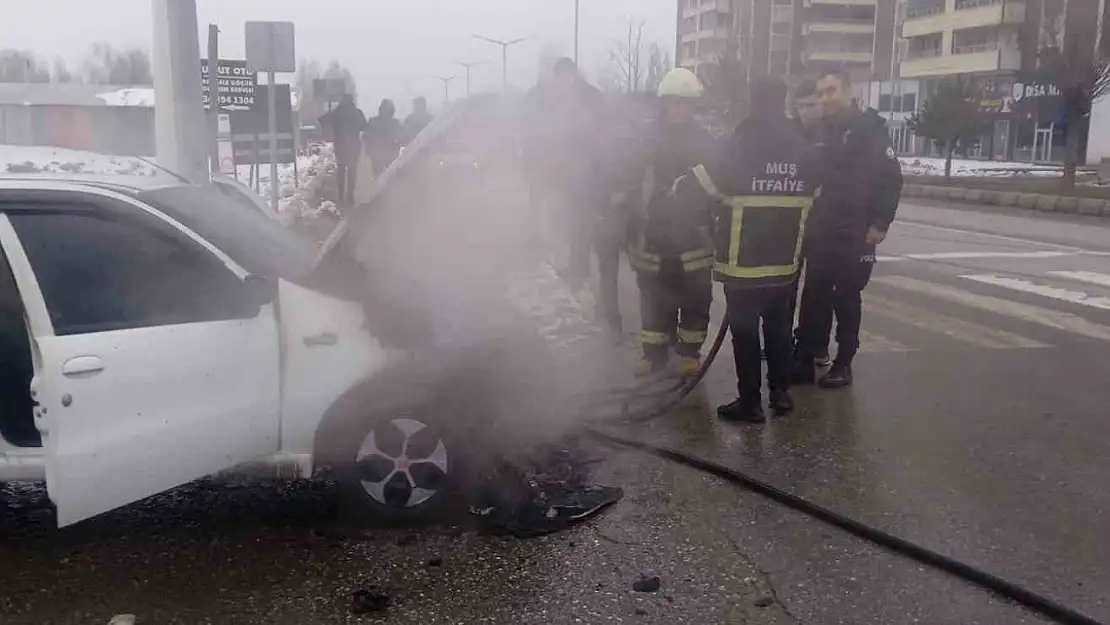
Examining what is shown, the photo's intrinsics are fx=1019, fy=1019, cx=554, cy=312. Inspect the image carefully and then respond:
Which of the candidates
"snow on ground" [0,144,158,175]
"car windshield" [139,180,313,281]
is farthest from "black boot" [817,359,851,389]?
"snow on ground" [0,144,158,175]

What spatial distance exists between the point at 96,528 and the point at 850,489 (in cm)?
304

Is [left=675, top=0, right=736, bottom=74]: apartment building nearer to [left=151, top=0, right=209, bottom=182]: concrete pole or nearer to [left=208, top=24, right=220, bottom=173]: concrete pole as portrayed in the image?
[left=151, top=0, right=209, bottom=182]: concrete pole

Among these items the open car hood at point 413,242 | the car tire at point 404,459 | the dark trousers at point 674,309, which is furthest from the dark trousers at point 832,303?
the car tire at point 404,459

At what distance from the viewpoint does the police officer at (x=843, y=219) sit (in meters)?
5.77

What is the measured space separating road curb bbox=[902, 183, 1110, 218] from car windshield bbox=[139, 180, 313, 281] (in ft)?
59.3

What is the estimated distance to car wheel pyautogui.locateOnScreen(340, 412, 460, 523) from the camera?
12.6 feet

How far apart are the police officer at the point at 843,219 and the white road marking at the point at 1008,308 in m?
2.50

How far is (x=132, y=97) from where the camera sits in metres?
19.3

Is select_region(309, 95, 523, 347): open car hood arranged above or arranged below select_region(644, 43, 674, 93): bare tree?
below

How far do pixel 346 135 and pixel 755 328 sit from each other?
11.1m

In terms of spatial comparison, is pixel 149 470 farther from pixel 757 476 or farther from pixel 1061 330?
pixel 1061 330

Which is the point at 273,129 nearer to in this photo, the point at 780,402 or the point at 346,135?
the point at 346,135

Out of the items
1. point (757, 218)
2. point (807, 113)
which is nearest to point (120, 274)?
point (757, 218)

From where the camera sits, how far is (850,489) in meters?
4.34
